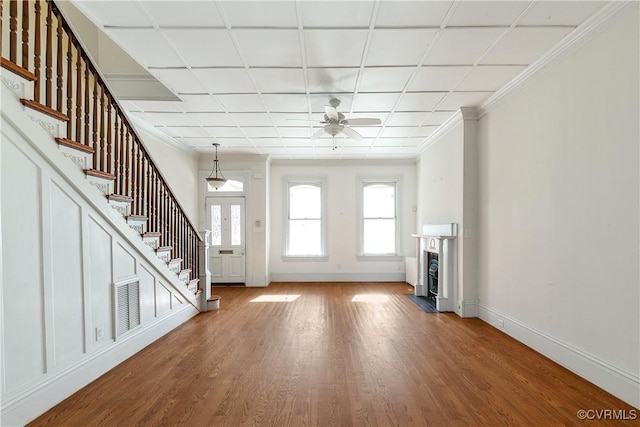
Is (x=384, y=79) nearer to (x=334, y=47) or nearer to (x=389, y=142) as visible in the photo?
(x=334, y=47)

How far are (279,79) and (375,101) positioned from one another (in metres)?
1.32

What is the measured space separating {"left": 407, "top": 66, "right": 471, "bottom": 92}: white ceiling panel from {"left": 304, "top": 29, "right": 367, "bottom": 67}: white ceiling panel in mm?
778

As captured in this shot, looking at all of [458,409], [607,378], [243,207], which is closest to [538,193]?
[607,378]

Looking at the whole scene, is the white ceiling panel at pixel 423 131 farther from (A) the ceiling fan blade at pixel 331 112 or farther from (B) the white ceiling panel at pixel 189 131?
(B) the white ceiling panel at pixel 189 131

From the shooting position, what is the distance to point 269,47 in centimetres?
282

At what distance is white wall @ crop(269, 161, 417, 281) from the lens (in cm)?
743

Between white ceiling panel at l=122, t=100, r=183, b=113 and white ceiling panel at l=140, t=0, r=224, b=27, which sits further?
white ceiling panel at l=122, t=100, r=183, b=113

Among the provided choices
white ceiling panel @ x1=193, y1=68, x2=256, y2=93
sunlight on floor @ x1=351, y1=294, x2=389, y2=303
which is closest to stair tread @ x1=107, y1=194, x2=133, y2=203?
white ceiling panel @ x1=193, y1=68, x2=256, y2=93

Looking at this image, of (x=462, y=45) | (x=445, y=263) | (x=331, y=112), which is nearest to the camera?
(x=462, y=45)

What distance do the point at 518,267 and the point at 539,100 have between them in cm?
186

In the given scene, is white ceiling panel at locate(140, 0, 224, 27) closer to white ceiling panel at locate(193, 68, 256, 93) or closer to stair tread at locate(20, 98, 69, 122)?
white ceiling panel at locate(193, 68, 256, 93)

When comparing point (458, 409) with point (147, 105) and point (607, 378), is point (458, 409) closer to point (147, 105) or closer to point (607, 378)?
point (607, 378)

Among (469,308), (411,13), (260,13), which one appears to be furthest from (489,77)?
(469,308)

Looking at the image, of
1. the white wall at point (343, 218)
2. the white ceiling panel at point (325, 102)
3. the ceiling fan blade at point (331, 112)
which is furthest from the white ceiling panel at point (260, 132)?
the white wall at point (343, 218)
